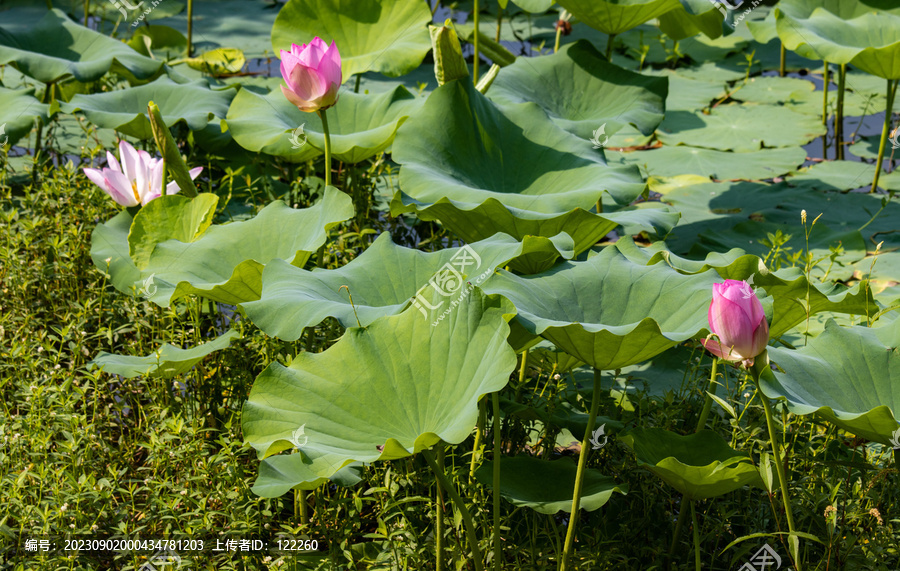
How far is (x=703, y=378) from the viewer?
2453 millimetres

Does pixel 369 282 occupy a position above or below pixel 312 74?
below

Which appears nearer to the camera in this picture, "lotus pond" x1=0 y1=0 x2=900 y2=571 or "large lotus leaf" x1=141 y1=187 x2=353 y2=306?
"lotus pond" x1=0 y1=0 x2=900 y2=571

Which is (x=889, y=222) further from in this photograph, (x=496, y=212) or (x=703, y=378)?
(x=496, y=212)

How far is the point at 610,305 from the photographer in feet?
6.00

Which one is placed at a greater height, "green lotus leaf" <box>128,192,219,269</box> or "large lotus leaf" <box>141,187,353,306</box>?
"large lotus leaf" <box>141,187,353,306</box>

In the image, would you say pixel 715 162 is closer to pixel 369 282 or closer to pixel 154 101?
pixel 369 282

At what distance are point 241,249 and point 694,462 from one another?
145 cm

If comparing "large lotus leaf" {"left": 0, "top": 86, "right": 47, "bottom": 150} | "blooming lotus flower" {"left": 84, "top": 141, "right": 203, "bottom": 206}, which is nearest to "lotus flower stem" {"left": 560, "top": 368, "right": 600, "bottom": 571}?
"blooming lotus flower" {"left": 84, "top": 141, "right": 203, "bottom": 206}

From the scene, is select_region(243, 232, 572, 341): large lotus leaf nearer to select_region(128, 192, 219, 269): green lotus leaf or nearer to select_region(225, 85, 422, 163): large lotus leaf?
select_region(128, 192, 219, 269): green lotus leaf

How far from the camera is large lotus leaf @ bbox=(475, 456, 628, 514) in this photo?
1.70m

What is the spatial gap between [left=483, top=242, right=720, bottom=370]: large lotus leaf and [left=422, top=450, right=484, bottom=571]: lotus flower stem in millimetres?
333

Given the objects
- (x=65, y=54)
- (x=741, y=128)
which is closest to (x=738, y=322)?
(x=741, y=128)

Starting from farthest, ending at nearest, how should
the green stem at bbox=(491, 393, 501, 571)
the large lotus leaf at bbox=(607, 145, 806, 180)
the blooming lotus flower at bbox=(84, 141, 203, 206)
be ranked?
1. the large lotus leaf at bbox=(607, 145, 806, 180)
2. the blooming lotus flower at bbox=(84, 141, 203, 206)
3. the green stem at bbox=(491, 393, 501, 571)

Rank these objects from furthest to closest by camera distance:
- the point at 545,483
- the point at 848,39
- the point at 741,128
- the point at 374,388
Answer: the point at 741,128 < the point at 848,39 < the point at 545,483 < the point at 374,388
